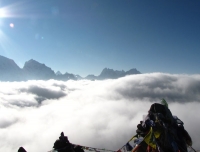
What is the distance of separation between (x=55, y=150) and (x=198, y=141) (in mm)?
238910

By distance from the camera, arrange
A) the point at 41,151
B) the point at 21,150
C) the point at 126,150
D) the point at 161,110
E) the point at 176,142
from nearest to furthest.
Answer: the point at 21,150
the point at 176,142
the point at 161,110
the point at 126,150
the point at 41,151

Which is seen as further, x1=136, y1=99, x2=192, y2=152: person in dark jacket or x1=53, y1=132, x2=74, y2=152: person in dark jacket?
x1=136, y1=99, x2=192, y2=152: person in dark jacket

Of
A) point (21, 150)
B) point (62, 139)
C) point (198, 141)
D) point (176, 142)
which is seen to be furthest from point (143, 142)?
point (198, 141)

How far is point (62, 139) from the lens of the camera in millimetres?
10352

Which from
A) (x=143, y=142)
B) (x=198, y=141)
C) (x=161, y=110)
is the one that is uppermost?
(x=161, y=110)

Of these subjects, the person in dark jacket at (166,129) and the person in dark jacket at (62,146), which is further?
the person in dark jacket at (166,129)

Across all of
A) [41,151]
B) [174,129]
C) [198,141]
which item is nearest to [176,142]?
[174,129]

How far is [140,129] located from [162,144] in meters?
1.97

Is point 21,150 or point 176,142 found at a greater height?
point 21,150

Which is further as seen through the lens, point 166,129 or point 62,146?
point 166,129

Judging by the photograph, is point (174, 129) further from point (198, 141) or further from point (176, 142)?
point (198, 141)

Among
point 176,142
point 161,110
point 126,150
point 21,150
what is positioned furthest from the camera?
point 126,150

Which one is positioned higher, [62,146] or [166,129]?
[166,129]

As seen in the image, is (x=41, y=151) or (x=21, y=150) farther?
(x=41, y=151)
